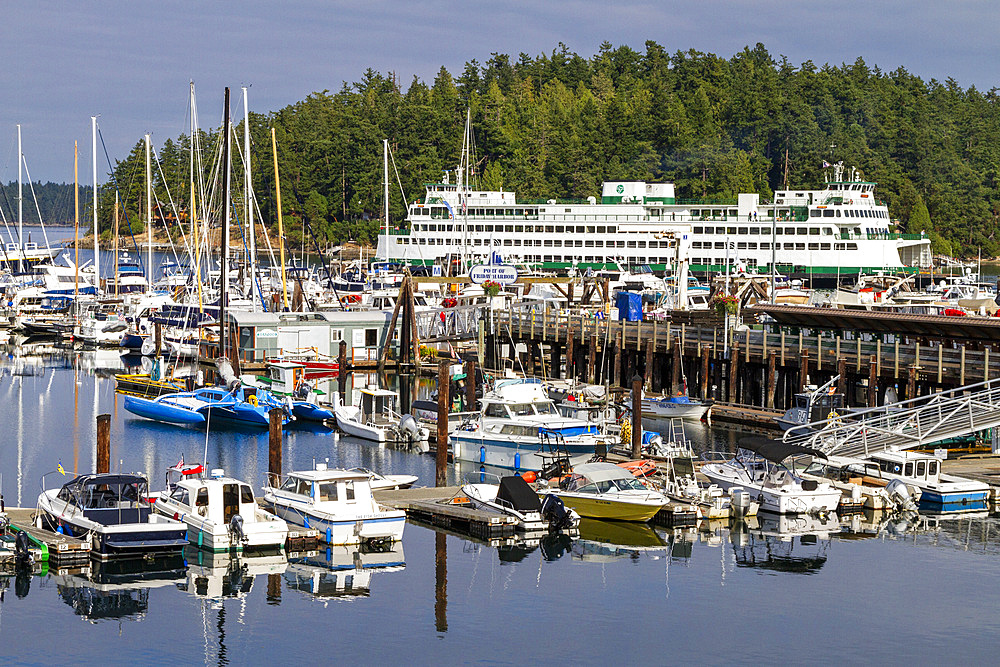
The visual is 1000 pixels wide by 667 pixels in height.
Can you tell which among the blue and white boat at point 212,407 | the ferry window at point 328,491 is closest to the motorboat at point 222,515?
the ferry window at point 328,491

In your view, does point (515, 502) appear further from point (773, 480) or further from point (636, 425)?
point (636, 425)

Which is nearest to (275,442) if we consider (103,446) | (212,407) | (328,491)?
(103,446)

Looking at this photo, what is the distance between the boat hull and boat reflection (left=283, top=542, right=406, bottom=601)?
22.4 metres

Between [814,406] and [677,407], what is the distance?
6693 millimetres

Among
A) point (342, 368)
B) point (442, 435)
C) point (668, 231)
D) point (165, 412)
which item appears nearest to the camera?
point (442, 435)

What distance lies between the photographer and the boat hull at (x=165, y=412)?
180ft

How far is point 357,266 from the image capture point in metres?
137

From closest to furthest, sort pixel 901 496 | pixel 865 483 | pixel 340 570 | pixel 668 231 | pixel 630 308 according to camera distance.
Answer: pixel 340 570 < pixel 901 496 < pixel 865 483 < pixel 630 308 < pixel 668 231

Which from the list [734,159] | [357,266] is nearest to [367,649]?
[357,266]

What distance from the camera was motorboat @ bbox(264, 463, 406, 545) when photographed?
112 feet

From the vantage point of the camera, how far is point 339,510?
34.2 meters

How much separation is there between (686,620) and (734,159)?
15784 cm

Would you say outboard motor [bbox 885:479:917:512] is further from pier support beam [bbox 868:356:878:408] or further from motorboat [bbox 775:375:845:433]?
pier support beam [bbox 868:356:878:408]

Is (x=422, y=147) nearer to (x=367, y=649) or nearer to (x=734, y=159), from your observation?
(x=734, y=159)
